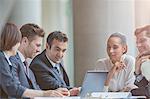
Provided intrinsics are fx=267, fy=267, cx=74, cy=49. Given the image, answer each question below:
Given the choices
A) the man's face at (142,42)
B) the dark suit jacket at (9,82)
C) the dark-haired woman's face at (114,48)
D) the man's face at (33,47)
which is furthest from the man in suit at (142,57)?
the dark suit jacket at (9,82)

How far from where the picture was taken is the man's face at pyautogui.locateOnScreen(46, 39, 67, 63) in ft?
5.60

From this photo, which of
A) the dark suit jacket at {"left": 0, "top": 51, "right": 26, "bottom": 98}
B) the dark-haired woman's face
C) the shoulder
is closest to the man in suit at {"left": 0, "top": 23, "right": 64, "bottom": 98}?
the dark suit jacket at {"left": 0, "top": 51, "right": 26, "bottom": 98}

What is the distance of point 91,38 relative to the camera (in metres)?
1.71

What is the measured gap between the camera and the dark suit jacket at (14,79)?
1690mm

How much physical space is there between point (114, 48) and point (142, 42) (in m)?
0.18

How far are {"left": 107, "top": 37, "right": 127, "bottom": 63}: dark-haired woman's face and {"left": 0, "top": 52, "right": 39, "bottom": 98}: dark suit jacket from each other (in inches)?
20.3

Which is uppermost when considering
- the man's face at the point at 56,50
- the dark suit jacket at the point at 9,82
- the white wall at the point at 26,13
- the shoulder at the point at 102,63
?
the white wall at the point at 26,13

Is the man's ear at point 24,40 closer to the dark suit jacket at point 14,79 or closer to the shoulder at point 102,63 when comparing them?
the dark suit jacket at point 14,79

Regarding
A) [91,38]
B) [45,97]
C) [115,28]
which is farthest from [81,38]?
[45,97]

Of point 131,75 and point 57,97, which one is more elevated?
point 131,75

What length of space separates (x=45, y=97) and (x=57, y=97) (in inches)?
3.0

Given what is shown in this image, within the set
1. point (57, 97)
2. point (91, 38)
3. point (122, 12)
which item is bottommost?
point (57, 97)

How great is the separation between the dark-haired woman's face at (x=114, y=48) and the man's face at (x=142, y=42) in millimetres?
98

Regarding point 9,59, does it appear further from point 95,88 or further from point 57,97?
point 95,88
